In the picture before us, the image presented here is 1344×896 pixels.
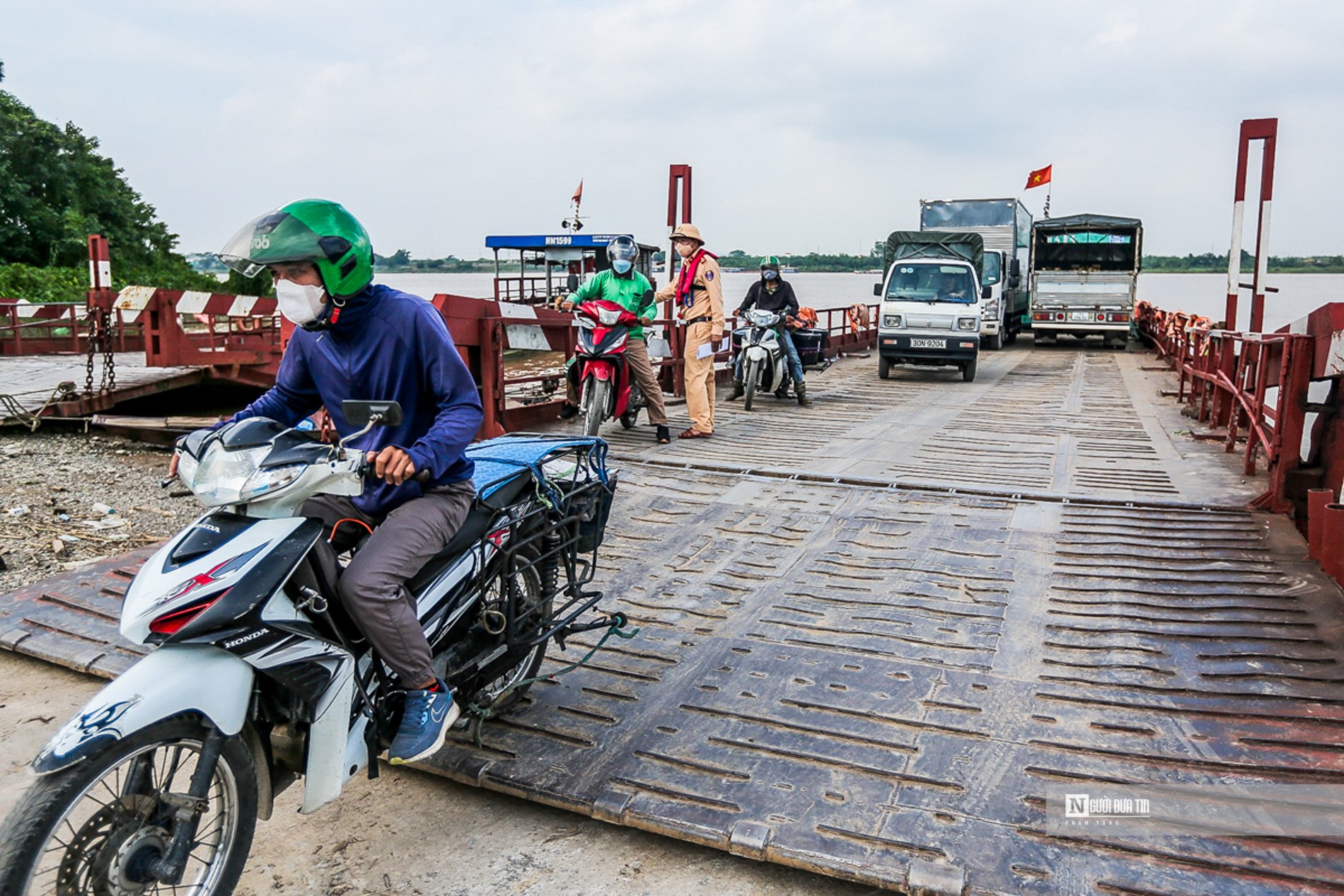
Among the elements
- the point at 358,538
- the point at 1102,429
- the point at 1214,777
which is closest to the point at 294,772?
the point at 358,538

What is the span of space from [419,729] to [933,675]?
203 cm

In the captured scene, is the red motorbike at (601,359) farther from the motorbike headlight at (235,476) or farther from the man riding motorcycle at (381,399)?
the motorbike headlight at (235,476)

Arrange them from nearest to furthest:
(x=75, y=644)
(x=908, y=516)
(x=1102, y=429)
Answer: (x=75, y=644) → (x=908, y=516) → (x=1102, y=429)

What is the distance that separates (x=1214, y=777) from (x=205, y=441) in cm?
315

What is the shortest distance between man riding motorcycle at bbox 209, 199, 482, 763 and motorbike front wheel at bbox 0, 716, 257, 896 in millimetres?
477

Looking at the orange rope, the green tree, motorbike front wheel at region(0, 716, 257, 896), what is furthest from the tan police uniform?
the green tree

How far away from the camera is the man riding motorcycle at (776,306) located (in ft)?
37.2

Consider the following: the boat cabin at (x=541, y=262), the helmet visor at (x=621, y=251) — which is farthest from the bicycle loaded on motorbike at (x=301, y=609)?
the boat cabin at (x=541, y=262)

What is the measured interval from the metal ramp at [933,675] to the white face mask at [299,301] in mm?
1571

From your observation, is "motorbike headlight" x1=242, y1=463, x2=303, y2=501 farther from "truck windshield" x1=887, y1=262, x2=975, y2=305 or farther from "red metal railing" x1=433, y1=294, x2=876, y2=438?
"truck windshield" x1=887, y1=262, x2=975, y2=305

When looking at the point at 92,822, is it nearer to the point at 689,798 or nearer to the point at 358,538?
the point at 358,538

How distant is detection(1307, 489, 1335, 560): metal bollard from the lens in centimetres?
470

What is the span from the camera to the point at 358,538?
2.94 meters

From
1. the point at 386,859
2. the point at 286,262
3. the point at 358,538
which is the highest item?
the point at 286,262
